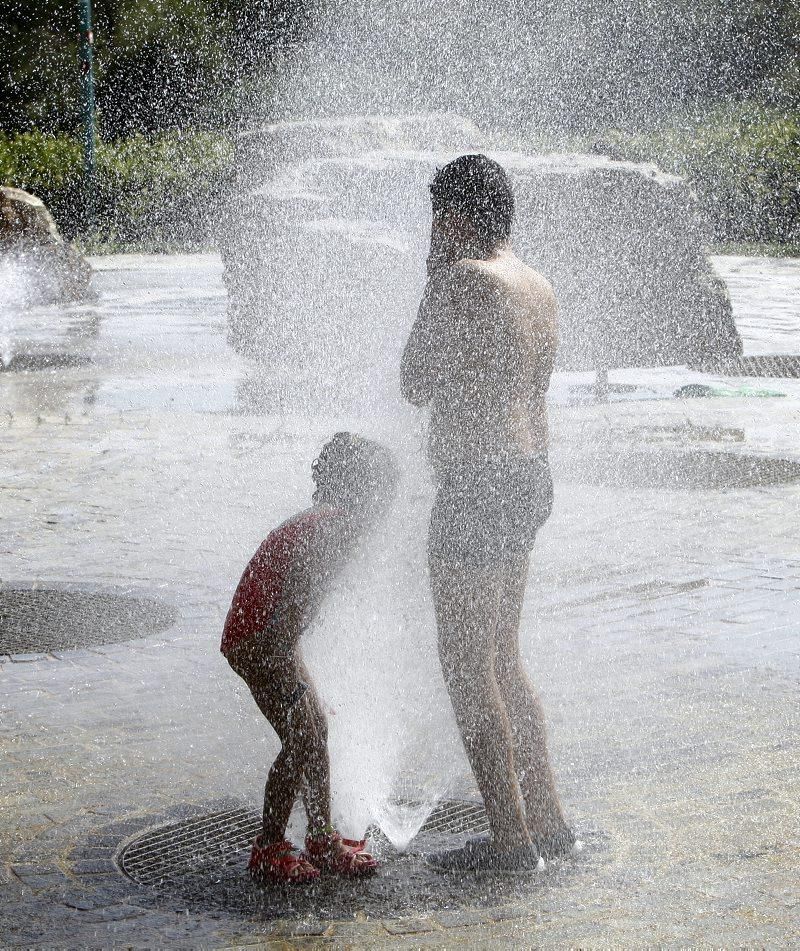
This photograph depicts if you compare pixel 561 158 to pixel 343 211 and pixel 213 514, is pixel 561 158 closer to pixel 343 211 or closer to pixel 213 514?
pixel 343 211

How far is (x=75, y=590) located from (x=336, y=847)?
357cm

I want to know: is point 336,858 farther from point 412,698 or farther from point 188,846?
point 412,698

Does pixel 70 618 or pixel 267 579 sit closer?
pixel 267 579

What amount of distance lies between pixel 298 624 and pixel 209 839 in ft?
2.51

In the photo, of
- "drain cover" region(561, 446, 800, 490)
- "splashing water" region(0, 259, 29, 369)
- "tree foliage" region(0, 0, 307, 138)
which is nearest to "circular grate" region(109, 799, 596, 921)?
"drain cover" region(561, 446, 800, 490)

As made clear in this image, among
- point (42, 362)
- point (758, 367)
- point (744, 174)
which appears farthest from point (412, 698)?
point (744, 174)

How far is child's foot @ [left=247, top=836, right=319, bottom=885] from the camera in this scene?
3.97 meters

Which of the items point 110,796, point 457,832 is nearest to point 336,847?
point 457,832

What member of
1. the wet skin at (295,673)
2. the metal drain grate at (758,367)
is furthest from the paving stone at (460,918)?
the metal drain grate at (758,367)

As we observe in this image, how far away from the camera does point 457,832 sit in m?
4.41

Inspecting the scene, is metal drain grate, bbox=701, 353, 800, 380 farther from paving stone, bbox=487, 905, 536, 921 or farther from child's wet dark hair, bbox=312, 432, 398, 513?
paving stone, bbox=487, 905, 536, 921

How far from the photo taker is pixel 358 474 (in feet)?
13.0

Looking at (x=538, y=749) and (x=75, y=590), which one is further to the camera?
(x=75, y=590)

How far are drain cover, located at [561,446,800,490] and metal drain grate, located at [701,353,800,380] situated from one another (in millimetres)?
4431
